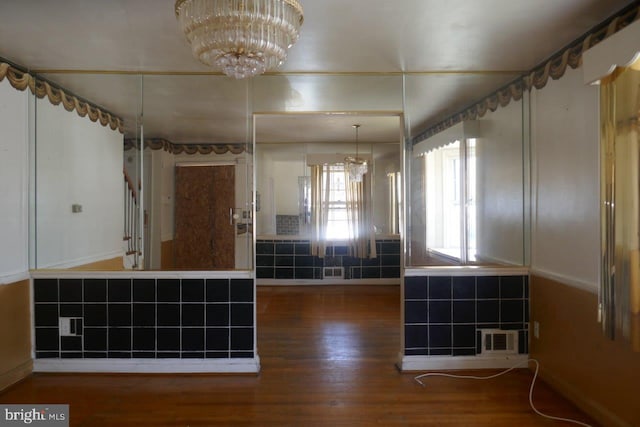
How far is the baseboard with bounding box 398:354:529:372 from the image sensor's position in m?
2.69

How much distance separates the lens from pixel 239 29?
1190 millimetres

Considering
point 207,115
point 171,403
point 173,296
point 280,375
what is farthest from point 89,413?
point 207,115

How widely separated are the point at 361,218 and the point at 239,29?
15.2ft

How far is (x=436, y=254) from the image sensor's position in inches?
110

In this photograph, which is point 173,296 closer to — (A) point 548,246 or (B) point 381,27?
(B) point 381,27

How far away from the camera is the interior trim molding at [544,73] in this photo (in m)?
1.90

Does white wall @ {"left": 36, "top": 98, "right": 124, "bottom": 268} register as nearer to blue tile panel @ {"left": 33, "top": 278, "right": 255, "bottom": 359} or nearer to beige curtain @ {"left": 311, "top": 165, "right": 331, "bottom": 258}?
blue tile panel @ {"left": 33, "top": 278, "right": 255, "bottom": 359}

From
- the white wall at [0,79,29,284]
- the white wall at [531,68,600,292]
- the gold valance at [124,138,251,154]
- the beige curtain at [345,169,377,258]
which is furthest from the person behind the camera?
the beige curtain at [345,169,377,258]

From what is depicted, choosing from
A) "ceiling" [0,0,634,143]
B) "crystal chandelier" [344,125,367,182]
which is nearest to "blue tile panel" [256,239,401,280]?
A: "crystal chandelier" [344,125,367,182]

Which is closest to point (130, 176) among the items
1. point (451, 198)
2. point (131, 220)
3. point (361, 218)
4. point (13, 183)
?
point (131, 220)

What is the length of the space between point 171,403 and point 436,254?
6.66ft

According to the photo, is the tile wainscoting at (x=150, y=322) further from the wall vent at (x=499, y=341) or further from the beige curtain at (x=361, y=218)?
the beige curtain at (x=361, y=218)

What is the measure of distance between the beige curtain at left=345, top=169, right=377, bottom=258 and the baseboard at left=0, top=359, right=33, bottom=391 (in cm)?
404

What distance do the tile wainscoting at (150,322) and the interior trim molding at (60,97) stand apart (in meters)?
1.15
